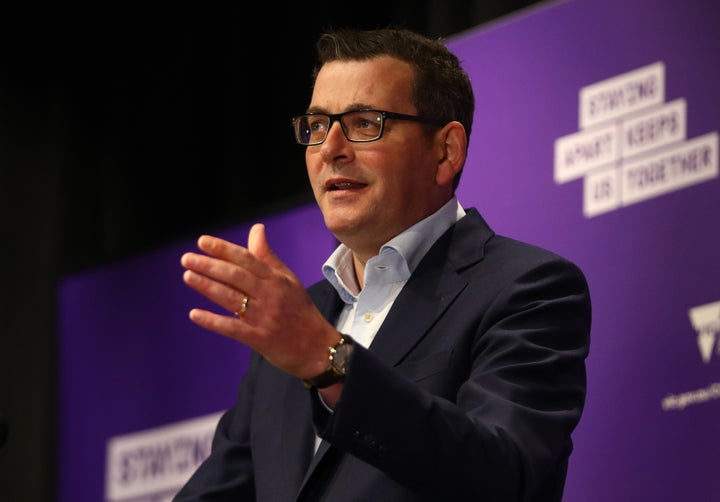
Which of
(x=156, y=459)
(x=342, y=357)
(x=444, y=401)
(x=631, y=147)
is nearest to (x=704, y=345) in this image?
(x=631, y=147)

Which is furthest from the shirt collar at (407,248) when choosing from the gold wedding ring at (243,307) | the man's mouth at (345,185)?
the gold wedding ring at (243,307)

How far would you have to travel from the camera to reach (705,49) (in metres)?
3.13

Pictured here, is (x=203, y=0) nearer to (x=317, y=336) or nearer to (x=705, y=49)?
(x=705, y=49)

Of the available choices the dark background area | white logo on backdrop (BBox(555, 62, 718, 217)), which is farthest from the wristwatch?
the dark background area

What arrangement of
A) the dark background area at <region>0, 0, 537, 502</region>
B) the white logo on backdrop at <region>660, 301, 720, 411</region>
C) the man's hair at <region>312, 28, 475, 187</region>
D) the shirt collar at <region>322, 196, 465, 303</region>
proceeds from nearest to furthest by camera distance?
1. the shirt collar at <region>322, 196, 465, 303</region>
2. the man's hair at <region>312, 28, 475, 187</region>
3. the white logo on backdrop at <region>660, 301, 720, 411</region>
4. the dark background area at <region>0, 0, 537, 502</region>

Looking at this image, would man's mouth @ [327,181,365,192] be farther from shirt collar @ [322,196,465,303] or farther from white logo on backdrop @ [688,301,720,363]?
white logo on backdrop @ [688,301,720,363]

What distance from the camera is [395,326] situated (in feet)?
8.07

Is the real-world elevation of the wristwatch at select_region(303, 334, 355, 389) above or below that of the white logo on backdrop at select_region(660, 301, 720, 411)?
above

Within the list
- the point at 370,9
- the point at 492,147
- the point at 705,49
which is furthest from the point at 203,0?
the point at 705,49

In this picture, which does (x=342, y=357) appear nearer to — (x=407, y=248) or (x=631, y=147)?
(x=407, y=248)

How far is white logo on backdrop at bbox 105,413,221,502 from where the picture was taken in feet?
14.7

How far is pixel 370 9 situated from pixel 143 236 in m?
1.58

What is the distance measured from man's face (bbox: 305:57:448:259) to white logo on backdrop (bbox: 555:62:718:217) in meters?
0.66

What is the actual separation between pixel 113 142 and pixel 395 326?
3664mm
